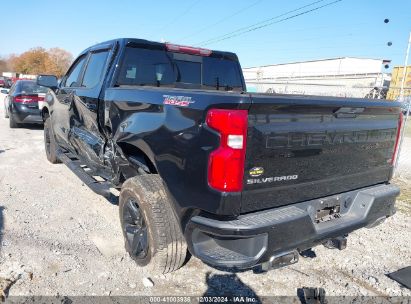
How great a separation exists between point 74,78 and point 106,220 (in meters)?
2.28

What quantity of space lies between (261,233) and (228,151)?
589mm

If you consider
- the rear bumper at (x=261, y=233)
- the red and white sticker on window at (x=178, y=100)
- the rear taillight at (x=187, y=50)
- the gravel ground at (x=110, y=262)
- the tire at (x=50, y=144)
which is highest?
the rear taillight at (x=187, y=50)

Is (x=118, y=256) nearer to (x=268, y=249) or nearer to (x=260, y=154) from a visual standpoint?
(x=268, y=249)

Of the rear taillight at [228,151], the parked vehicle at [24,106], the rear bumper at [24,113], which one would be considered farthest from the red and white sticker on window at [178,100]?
the rear bumper at [24,113]

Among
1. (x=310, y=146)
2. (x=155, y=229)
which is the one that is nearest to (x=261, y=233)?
(x=310, y=146)

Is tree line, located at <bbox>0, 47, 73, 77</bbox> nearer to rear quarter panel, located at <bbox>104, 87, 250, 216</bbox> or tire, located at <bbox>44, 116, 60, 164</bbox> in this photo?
tire, located at <bbox>44, 116, 60, 164</bbox>

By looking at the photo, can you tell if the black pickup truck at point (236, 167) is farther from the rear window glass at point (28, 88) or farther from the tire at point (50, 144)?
the rear window glass at point (28, 88)

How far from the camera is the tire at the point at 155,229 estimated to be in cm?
292

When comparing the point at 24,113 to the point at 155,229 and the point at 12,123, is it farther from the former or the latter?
the point at 155,229

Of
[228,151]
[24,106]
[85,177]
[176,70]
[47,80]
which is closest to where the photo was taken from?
[228,151]

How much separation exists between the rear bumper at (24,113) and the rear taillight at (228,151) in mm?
9880

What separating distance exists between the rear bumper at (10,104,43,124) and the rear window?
783 cm

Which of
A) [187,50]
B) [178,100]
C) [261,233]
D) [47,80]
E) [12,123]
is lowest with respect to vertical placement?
[12,123]

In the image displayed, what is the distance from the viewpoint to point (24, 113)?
35.0 ft
